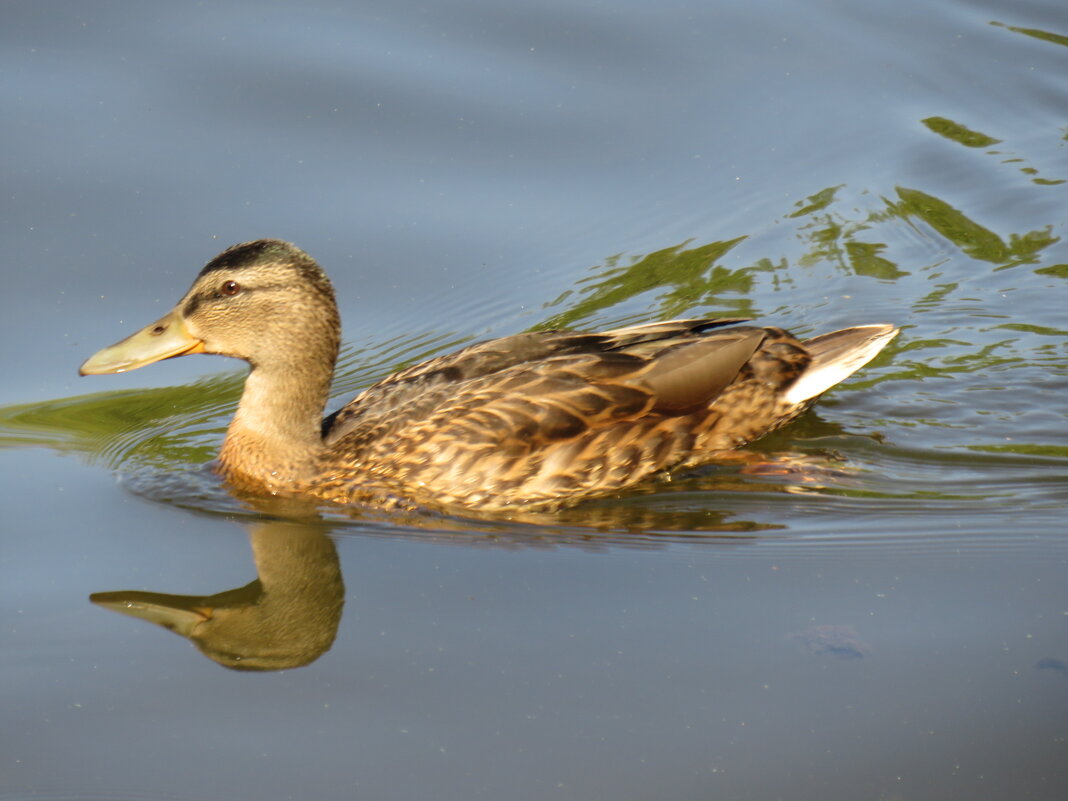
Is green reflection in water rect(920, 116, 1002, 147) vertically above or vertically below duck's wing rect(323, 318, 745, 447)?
above

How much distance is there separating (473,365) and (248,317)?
1155 mm

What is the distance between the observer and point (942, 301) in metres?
9.21

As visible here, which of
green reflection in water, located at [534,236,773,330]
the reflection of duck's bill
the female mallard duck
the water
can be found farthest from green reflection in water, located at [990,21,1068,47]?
the reflection of duck's bill

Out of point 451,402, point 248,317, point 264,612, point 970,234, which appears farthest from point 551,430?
point 970,234

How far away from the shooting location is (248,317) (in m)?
7.51

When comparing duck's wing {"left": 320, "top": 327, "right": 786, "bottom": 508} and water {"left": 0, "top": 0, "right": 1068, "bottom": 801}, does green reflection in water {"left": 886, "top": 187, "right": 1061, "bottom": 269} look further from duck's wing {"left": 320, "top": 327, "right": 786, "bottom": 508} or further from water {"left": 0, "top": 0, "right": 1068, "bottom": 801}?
duck's wing {"left": 320, "top": 327, "right": 786, "bottom": 508}

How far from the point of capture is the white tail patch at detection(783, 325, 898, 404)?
26.8ft

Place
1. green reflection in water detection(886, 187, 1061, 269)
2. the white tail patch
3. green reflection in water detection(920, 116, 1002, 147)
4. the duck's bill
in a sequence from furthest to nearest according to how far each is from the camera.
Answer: green reflection in water detection(920, 116, 1002, 147)
green reflection in water detection(886, 187, 1061, 269)
the white tail patch
the duck's bill

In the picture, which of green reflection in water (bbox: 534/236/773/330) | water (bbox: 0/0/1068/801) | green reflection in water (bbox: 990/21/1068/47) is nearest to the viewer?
water (bbox: 0/0/1068/801)

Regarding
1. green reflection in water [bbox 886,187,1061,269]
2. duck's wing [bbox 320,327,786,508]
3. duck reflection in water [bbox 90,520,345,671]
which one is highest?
green reflection in water [bbox 886,187,1061,269]

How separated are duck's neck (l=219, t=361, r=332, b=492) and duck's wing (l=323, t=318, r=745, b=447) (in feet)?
0.56

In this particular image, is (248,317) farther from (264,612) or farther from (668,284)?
(668,284)

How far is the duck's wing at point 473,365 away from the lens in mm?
7625

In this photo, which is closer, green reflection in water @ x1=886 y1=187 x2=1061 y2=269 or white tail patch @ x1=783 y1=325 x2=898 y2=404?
white tail patch @ x1=783 y1=325 x2=898 y2=404
